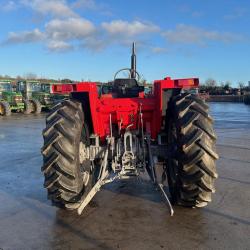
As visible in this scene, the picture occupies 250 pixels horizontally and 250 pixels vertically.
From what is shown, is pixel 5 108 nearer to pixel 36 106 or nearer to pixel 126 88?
pixel 36 106

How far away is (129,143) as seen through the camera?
19.9 feet

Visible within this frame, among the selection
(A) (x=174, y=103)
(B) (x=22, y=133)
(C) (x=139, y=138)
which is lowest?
(B) (x=22, y=133)

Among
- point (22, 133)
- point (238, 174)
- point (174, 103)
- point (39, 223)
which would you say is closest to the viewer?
point (39, 223)

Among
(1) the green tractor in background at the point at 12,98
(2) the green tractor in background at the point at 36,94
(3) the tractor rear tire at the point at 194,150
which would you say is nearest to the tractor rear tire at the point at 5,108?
(1) the green tractor in background at the point at 12,98

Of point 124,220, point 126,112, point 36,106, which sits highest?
point 126,112

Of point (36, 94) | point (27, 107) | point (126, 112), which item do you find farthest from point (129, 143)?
point (36, 94)

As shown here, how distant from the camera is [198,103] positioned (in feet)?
17.3

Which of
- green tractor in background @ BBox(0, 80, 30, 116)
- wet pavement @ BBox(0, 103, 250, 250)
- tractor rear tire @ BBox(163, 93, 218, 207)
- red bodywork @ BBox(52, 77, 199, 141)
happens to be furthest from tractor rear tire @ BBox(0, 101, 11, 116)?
tractor rear tire @ BBox(163, 93, 218, 207)

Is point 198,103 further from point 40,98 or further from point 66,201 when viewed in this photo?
point 40,98

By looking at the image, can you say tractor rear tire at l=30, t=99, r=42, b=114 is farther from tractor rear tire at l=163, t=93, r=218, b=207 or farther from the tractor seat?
tractor rear tire at l=163, t=93, r=218, b=207

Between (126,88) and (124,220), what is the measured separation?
358cm

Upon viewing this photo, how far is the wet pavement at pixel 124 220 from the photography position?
4461 mm

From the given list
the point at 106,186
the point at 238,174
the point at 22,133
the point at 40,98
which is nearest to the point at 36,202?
the point at 106,186

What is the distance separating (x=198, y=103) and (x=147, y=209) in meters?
1.69
